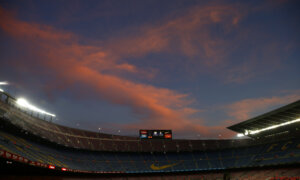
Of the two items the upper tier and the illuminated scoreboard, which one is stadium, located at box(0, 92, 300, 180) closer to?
the upper tier

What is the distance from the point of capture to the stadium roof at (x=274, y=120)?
3972cm

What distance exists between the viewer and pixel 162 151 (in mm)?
64938

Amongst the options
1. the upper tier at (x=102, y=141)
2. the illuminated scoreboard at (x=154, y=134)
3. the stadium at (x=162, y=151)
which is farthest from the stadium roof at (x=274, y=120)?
the illuminated scoreboard at (x=154, y=134)

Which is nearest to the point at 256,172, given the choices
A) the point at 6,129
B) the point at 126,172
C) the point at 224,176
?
the point at 224,176

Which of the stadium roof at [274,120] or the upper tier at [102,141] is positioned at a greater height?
the stadium roof at [274,120]

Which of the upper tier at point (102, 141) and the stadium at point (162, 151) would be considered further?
the upper tier at point (102, 141)

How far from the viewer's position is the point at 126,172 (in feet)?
169

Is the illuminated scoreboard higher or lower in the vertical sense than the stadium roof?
lower

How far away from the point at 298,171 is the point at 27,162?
43644 millimetres

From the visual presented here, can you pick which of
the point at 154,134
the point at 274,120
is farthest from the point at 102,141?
the point at 274,120

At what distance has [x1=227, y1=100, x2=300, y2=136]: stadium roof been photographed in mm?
39725

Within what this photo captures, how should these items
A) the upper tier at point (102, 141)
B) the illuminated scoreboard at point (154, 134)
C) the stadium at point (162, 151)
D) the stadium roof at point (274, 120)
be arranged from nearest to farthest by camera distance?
the stadium at point (162, 151)
the stadium roof at point (274, 120)
the upper tier at point (102, 141)
the illuminated scoreboard at point (154, 134)

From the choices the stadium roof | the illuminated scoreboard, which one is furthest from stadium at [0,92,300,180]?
the illuminated scoreboard

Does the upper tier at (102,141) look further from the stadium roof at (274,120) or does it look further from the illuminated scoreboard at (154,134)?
the illuminated scoreboard at (154,134)
